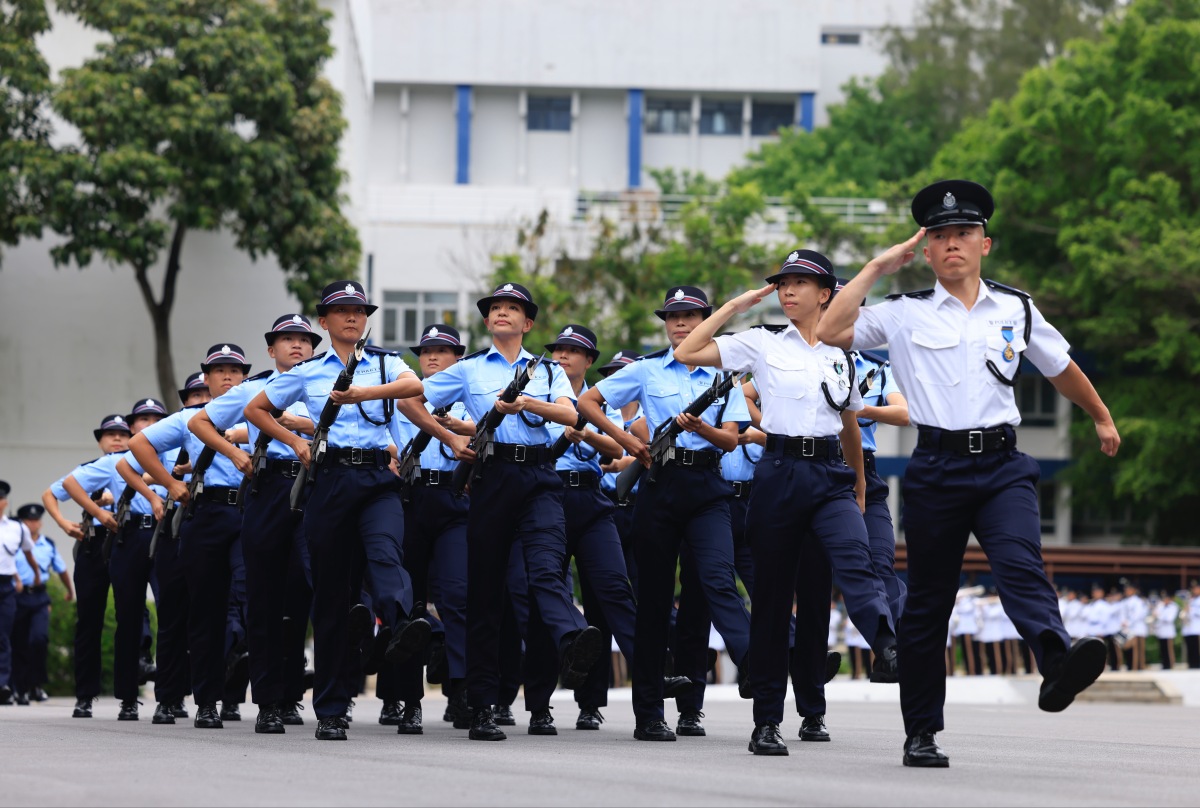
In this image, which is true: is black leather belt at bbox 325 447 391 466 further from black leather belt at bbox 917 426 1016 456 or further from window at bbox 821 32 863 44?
window at bbox 821 32 863 44

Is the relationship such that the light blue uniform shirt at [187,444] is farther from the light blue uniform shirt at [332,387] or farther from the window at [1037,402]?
the window at [1037,402]

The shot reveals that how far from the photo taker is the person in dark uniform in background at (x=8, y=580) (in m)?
19.2

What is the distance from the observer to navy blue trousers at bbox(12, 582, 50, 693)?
20.6 metres

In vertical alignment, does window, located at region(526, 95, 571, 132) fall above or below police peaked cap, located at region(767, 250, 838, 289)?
above

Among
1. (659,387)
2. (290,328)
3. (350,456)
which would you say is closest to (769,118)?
(290,328)

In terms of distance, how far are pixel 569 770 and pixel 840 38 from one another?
59703 mm

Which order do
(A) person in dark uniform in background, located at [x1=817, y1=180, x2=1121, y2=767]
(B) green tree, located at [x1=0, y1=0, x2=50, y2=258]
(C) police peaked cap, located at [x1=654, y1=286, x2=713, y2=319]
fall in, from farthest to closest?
(B) green tree, located at [x1=0, y1=0, x2=50, y2=258], (C) police peaked cap, located at [x1=654, y1=286, x2=713, y2=319], (A) person in dark uniform in background, located at [x1=817, y1=180, x2=1121, y2=767]

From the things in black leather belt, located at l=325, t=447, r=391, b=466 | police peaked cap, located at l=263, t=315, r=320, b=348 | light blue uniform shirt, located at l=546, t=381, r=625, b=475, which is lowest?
black leather belt, located at l=325, t=447, r=391, b=466

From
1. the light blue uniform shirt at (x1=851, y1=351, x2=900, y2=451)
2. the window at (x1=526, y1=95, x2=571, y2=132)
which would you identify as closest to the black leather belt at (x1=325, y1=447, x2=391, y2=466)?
the light blue uniform shirt at (x1=851, y1=351, x2=900, y2=451)

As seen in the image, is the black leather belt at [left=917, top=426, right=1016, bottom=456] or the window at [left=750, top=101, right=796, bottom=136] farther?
the window at [left=750, top=101, right=796, bottom=136]

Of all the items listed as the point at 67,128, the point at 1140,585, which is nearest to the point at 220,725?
the point at 67,128

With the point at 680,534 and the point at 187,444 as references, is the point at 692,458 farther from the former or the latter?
the point at 187,444

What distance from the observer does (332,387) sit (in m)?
10.8

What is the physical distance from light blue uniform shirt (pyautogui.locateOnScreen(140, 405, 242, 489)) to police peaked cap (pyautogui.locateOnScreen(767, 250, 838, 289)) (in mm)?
4183
